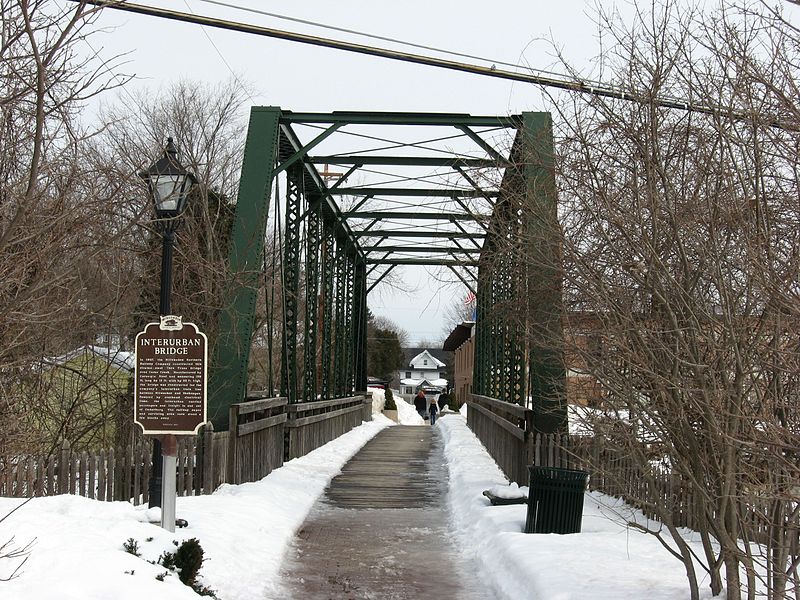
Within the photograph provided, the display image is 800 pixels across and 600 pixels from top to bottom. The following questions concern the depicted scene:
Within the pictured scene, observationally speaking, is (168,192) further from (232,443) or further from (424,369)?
(424,369)

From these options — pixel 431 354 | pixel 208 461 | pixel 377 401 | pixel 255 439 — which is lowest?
pixel 377 401

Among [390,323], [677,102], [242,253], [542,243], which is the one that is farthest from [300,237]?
[390,323]

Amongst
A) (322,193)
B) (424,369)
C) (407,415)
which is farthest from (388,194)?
(424,369)

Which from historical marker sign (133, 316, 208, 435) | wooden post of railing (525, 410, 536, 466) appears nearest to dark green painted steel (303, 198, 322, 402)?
wooden post of railing (525, 410, 536, 466)

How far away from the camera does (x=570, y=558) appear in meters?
8.27

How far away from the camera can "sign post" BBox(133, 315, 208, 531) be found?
29.3ft

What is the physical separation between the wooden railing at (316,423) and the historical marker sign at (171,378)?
28.7 feet

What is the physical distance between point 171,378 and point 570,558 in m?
4.03

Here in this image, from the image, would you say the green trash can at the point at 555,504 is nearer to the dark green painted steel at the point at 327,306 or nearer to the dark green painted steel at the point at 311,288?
the dark green painted steel at the point at 311,288

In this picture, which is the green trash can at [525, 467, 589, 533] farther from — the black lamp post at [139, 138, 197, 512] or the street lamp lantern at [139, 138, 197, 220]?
the street lamp lantern at [139, 138, 197, 220]

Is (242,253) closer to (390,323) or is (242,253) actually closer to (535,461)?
(535,461)

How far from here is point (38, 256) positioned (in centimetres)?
732

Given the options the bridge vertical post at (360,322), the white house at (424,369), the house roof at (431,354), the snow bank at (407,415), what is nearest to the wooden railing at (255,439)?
the bridge vertical post at (360,322)

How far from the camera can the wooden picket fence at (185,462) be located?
Result: 9.58 m
